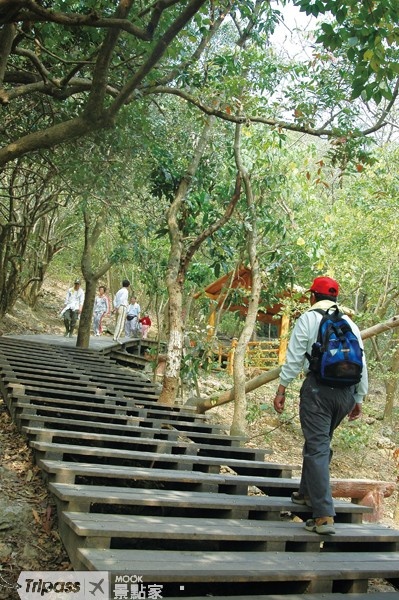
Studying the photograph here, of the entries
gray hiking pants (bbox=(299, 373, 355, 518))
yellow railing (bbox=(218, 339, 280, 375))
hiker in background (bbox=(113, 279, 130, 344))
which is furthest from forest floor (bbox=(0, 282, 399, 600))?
hiker in background (bbox=(113, 279, 130, 344))

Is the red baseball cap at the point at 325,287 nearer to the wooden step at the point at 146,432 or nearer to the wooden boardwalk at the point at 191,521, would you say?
the wooden boardwalk at the point at 191,521

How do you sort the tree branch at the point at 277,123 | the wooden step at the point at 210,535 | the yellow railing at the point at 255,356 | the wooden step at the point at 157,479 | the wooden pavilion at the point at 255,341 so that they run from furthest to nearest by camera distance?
the yellow railing at the point at 255,356
the wooden pavilion at the point at 255,341
the tree branch at the point at 277,123
the wooden step at the point at 157,479
the wooden step at the point at 210,535

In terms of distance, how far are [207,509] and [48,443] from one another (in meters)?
1.27

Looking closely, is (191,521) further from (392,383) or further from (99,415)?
(392,383)

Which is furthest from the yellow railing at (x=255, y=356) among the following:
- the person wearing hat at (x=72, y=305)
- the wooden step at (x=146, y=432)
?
the wooden step at (x=146, y=432)

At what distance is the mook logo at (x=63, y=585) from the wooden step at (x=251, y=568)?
0.06m

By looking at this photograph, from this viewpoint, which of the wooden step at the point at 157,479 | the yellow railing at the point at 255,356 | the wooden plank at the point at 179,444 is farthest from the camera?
the yellow railing at the point at 255,356

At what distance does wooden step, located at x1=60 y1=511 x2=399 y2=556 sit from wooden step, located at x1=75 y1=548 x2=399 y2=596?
8 cm

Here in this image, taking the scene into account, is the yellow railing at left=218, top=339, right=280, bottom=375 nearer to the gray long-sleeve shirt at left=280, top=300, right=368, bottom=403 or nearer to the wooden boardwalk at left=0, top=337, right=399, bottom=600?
the wooden boardwalk at left=0, top=337, right=399, bottom=600

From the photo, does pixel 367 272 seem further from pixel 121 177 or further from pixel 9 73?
pixel 9 73

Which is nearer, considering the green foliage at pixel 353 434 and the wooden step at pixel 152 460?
the wooden step at pixel 152 460

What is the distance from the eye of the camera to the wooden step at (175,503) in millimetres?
3496

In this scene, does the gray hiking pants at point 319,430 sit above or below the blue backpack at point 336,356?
below

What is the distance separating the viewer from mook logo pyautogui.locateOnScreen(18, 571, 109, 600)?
9.13ft
